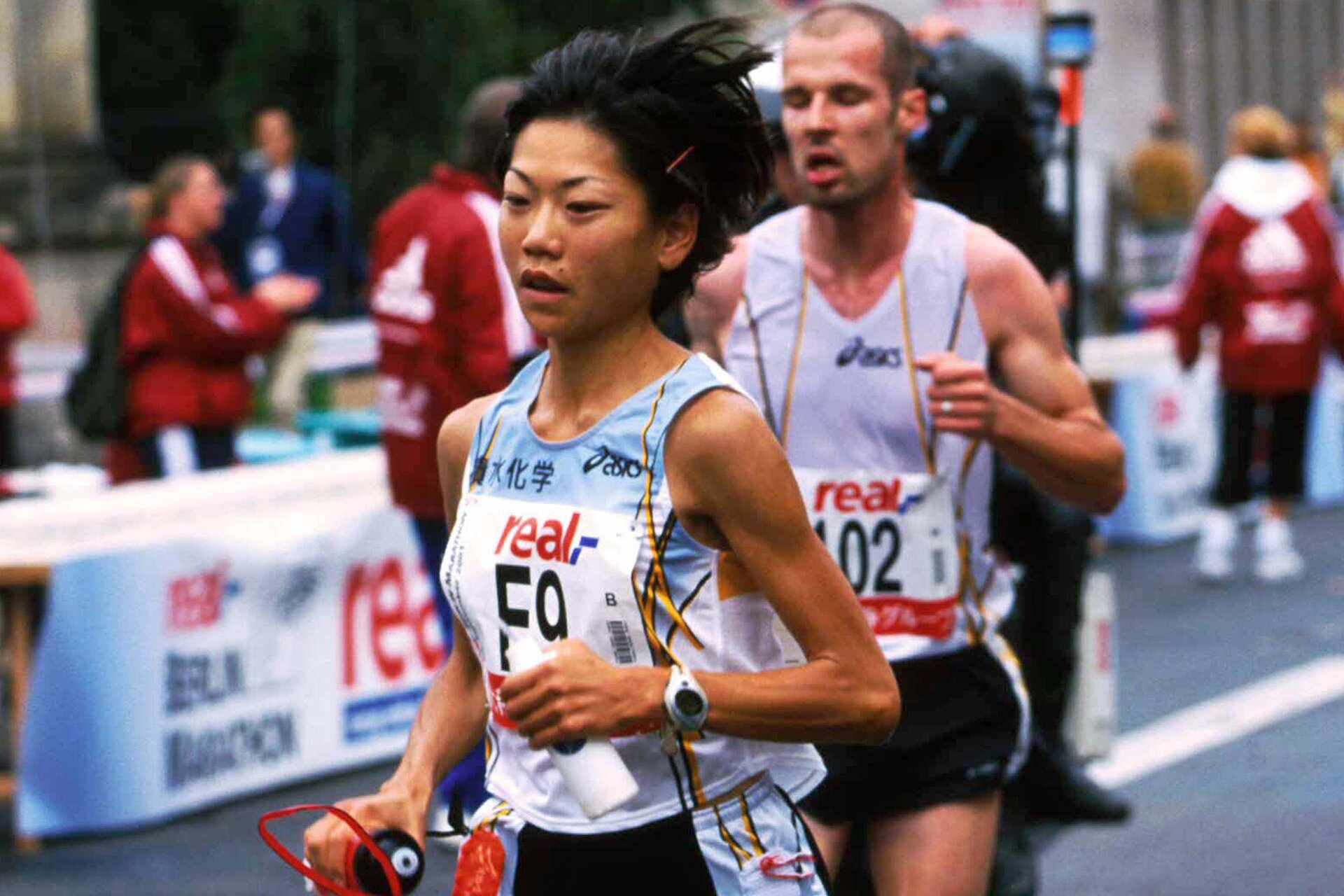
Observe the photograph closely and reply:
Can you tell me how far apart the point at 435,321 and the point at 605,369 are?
174 inches

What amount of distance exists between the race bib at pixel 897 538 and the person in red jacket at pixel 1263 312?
293 inches

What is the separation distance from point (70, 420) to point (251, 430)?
9.08 ft

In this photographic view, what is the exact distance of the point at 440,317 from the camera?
24.5 feet

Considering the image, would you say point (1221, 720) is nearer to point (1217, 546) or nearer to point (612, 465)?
point (1217, 546)

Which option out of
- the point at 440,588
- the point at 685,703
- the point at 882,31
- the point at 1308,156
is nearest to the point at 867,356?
the point at 882,31

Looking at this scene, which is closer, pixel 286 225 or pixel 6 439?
pixel 6 439

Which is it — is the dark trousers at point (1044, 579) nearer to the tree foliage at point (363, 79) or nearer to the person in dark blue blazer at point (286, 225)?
the person in dark blue blazer at point (286, 225)

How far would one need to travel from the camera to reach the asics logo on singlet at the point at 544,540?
301cm

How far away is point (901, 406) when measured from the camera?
14.3ft

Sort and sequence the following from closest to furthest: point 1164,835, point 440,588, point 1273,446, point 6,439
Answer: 1. point 440,588
2. point 1164,835
3. point 6,439
4. point 1273,446

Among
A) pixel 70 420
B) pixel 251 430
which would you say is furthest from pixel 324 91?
pixel 70 420

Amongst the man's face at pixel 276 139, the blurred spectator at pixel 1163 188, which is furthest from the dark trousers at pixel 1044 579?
the blurred spectator at pixel 1163 188

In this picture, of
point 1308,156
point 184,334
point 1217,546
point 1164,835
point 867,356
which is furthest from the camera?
point 1308,156

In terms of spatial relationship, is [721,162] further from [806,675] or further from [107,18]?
[107,18]
